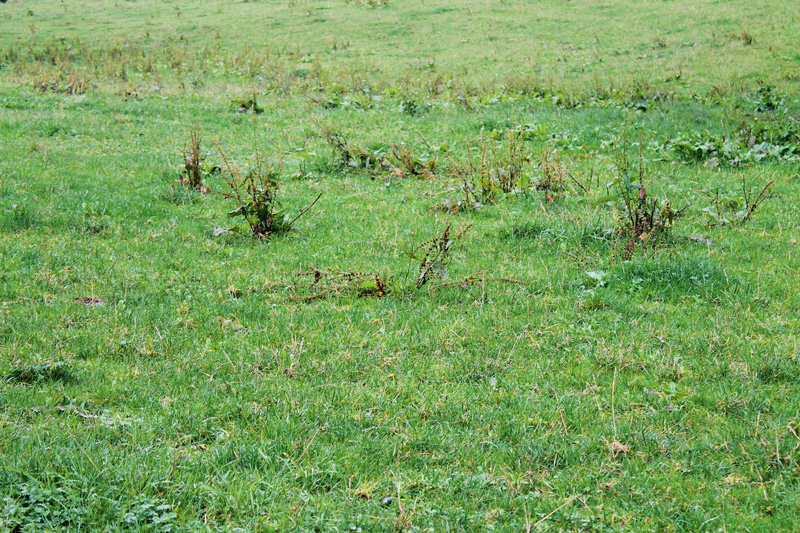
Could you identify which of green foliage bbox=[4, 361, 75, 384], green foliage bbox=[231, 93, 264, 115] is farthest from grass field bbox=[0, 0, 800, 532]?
green foliage bbox=[231, 93, 264, 115]

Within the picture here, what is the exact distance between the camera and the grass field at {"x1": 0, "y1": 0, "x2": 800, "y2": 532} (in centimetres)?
353

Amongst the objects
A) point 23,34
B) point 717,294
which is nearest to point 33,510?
point 717,294

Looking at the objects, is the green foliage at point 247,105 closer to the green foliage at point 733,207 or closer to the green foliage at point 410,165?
the green foliage at point 410,165

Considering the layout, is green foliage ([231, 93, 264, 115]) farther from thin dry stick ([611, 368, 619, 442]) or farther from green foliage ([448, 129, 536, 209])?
thin dry stick ([611, 368, 619, 442])

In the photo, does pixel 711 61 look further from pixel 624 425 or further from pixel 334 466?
pixel 334 466

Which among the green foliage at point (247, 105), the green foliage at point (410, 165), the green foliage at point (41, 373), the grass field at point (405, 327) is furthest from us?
the green foliage at point (247, 105)

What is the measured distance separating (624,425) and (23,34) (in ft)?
115

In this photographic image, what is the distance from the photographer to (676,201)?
905 cm

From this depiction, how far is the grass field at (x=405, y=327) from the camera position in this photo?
353 cm

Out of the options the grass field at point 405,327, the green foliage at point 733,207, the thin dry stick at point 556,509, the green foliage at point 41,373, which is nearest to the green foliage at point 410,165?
the grass field at point 405,327

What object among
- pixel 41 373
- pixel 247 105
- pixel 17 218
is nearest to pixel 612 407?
pixel 41 373

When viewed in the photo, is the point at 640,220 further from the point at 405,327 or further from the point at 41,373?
the point at 41,373

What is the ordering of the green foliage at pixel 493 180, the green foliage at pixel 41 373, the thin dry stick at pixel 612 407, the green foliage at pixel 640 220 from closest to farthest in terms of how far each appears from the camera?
the thin dry stick at pixel 612 407 < the green foliage at pixel 41 373 < the green foliage at pixel 640 220 < the green foliage at pixel 493 180

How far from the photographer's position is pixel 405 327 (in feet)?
18.5
